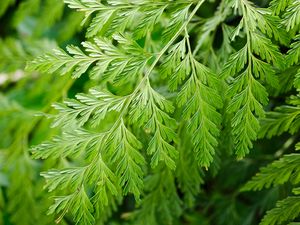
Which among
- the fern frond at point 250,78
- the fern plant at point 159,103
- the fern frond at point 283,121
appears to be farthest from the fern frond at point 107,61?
the fern frond at point 283,121

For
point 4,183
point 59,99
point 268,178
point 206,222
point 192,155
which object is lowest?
point 4,183

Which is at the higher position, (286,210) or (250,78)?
(250,78)

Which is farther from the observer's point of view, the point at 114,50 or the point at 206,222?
the point at 206,222

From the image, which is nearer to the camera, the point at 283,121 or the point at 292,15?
the point at 292,15

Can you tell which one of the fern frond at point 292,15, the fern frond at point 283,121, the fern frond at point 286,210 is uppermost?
the fern frond at point 292,15

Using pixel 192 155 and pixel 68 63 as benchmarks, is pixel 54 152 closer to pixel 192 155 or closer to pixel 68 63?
pixel 68 63

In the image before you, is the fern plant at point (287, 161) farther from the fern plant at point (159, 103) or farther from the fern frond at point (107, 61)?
the fern frond at point (107, 61)

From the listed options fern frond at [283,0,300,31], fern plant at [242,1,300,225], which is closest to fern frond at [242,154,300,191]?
fern plant at [242,1,300,225]

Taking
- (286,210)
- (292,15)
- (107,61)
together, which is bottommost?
(286,210)

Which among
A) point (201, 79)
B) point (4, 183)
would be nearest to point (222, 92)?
point (201, 79)

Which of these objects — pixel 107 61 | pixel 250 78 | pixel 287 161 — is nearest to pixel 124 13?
pixel 107 61

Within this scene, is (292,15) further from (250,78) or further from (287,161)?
(287,161)
